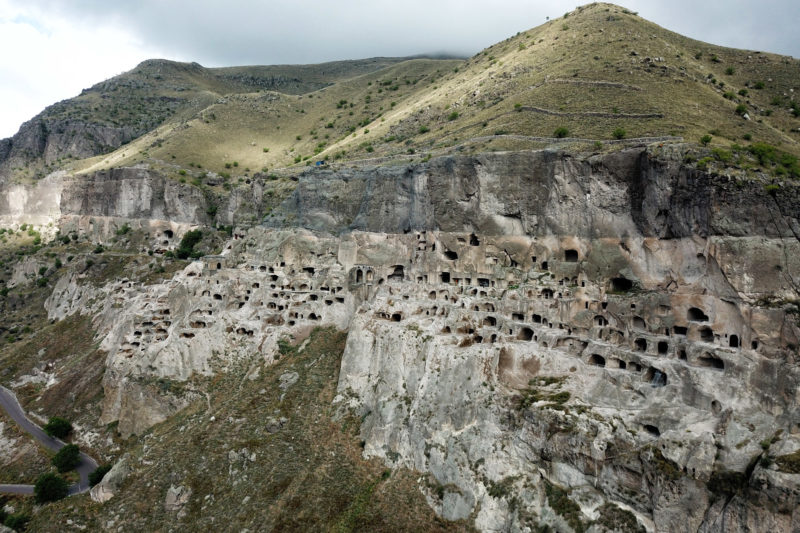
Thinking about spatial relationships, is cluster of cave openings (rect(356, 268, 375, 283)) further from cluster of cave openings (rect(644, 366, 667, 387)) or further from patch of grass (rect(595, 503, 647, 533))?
patch of grass (rect(595, 503, 647, 533))

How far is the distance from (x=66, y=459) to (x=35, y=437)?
8474 millimetres

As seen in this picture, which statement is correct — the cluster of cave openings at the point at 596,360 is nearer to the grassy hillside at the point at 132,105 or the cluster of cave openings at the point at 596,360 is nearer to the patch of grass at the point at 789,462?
the patch of grass at the point at 789,462

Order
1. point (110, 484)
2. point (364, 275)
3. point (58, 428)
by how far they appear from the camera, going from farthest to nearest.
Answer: point (364, 275) → point (58, 428) → point (110, 484)

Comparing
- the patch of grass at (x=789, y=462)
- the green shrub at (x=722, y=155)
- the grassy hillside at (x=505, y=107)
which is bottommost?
the patch of grass at (x=789, y=462)

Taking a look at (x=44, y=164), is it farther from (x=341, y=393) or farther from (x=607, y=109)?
(x=607, y=109)

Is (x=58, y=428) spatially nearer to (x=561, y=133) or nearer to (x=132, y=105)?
(x=561, y=133)

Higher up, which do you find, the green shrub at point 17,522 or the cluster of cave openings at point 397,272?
the cluster of cave openings at point 397,272

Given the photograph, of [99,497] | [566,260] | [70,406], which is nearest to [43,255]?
[70,406]

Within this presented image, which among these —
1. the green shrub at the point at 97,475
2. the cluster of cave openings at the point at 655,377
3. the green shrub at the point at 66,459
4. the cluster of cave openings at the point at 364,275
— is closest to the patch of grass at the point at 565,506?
the cluster of cave openings at the point at 655,377

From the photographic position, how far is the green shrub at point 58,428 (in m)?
46.6

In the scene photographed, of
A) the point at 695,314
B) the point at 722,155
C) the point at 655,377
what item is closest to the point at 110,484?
the point at 655,377

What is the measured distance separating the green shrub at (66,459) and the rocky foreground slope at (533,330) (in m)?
4.20

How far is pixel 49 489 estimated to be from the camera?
126 ft

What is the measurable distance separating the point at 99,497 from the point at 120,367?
13875 mm
